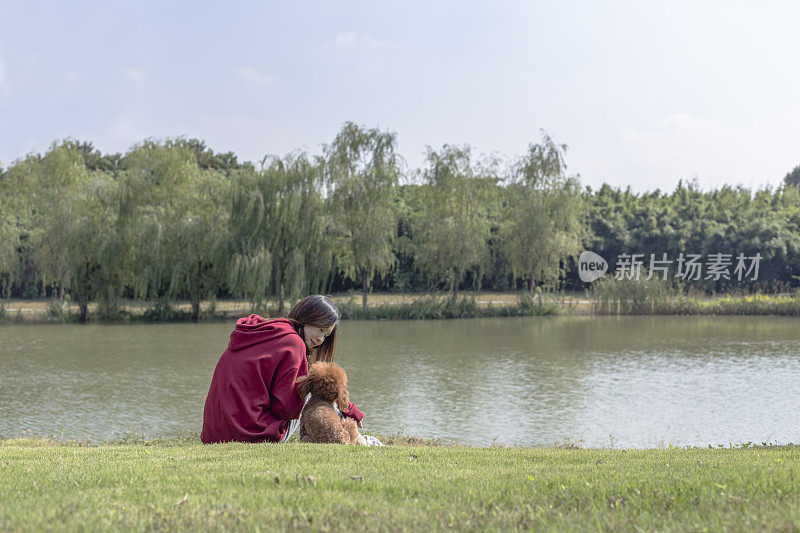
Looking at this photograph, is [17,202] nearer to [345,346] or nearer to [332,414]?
[345,346]

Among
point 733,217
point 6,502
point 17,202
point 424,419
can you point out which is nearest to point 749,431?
point 424,419

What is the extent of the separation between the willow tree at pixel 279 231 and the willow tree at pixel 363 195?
0.89 meters

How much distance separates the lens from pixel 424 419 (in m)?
10.5

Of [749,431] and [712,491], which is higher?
[712,491]

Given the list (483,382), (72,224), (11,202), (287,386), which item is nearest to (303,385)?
(287,386)

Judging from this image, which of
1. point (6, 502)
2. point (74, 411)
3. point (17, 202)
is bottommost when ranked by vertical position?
point (74, 411)

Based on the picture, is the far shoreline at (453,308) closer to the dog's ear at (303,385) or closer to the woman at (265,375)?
the woman at (265,375)

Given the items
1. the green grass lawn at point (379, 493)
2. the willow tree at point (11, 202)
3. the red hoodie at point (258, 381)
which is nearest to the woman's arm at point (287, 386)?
the red hoodie at point (258, 381)

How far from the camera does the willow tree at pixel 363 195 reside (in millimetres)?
27875

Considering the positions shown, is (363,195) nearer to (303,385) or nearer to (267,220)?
(267,220)

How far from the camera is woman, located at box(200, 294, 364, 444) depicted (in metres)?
5.04

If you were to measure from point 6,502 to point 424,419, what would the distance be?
24.5ft

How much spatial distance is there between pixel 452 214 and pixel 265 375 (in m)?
25.7

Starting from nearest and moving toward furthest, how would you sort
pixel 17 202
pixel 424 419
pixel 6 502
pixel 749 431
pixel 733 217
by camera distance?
pixel 6 502
pixel 749 431
pixel 424 419
pixel 17 202
pixel 733 217
